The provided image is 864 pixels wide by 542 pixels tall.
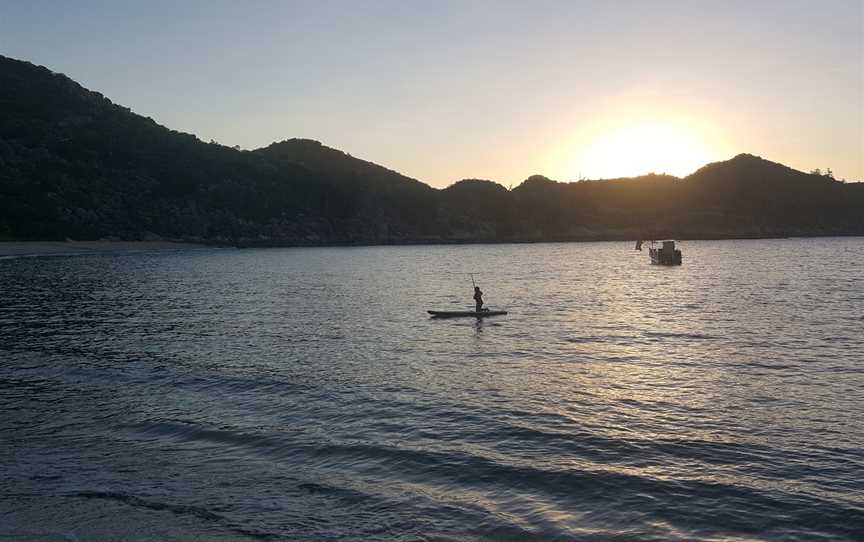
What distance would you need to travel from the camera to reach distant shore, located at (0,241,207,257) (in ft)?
331

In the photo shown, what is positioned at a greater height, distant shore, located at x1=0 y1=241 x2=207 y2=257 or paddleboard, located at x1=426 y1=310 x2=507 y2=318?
distant shore, located at x1=0 y1=241 x2=207 y2=257

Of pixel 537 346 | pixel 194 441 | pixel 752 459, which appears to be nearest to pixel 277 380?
pixel 194 441

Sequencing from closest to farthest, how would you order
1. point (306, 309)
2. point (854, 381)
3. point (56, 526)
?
point (56, 526) < point (854, 381) < point (306, 309)

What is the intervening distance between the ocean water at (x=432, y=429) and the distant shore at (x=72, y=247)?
77.1m

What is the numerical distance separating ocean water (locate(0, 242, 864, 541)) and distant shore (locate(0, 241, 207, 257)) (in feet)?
253

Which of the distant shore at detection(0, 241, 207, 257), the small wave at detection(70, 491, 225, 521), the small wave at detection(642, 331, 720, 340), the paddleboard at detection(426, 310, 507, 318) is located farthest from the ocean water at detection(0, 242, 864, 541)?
the distant shore at detection(0, 241, 207, 257)

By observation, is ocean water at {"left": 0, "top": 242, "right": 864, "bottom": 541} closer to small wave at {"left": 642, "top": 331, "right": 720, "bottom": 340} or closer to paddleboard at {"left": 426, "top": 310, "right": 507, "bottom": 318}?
small wave at {"left": 642, "top": 331, "right": 720, "bottom": 340}

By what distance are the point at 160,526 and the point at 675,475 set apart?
9065 mm

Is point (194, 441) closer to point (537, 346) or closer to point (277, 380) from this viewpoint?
point (277, 380)

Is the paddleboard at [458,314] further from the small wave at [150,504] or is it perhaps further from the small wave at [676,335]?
the small wave at [150,504]

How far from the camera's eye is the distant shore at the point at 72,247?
100812 millimetres

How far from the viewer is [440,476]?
12008mm

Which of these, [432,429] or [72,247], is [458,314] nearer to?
[432,429]

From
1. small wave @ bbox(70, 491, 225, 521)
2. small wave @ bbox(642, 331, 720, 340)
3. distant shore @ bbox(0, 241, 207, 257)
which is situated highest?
distant shore @ bbox(0, 241, 207, 257)
